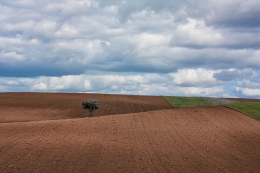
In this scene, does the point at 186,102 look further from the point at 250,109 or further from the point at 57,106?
the point at 57,106

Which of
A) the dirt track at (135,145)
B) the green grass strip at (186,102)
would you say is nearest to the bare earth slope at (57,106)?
the green grass strip at (186,102)

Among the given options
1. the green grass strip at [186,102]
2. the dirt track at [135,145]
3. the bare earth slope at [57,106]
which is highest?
the green grass strip at [186,102]

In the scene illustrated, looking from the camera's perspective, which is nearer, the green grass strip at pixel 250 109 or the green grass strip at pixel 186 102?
the green grass strip at pixel 250 109

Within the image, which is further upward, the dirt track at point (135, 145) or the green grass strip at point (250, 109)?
the green grass strip at point (250, 109)

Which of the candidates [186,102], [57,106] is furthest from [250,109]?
[57,106]

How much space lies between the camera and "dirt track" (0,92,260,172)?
21281mm

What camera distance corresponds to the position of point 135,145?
27781 millimetres

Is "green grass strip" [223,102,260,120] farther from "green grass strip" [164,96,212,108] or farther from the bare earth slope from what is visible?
the bare earth slope

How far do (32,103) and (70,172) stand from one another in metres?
46.5

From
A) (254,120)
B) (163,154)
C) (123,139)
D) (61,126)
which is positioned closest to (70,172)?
(163,154)

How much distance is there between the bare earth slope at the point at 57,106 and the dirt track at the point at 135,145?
1294 centimetres

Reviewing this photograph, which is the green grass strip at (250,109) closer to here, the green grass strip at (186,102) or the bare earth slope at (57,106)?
the green grass strip at (186,102)

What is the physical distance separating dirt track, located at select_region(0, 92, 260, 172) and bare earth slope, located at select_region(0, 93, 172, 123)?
1294cm

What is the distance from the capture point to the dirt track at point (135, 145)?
2128 cm
